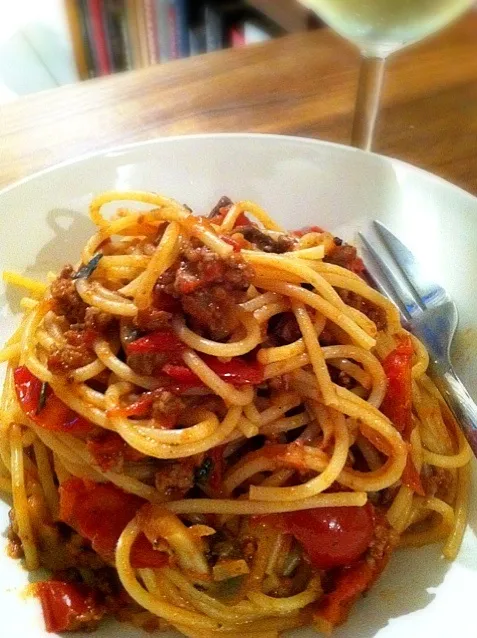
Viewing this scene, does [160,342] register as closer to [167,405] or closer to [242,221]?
[167,405]

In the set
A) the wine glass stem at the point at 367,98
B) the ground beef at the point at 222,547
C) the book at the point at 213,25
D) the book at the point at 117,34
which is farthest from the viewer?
the book at the point at 117,34

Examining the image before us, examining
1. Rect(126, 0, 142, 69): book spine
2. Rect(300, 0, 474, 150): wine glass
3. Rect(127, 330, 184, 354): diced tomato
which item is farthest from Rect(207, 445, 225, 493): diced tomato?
Rect(126, 0, 142, 69): book spine

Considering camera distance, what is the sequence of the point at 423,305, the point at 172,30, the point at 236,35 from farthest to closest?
the point at 172,30 < the point at 236,35 < the point at 423,305

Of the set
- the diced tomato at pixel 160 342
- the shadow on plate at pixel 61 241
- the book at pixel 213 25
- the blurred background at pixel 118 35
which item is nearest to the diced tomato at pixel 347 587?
the diced tomato at pixel 160 342

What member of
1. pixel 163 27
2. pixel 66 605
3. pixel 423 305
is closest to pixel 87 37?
pixel 163 27

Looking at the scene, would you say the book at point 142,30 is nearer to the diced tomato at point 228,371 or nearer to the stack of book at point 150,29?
the stack of book at point 150,29
